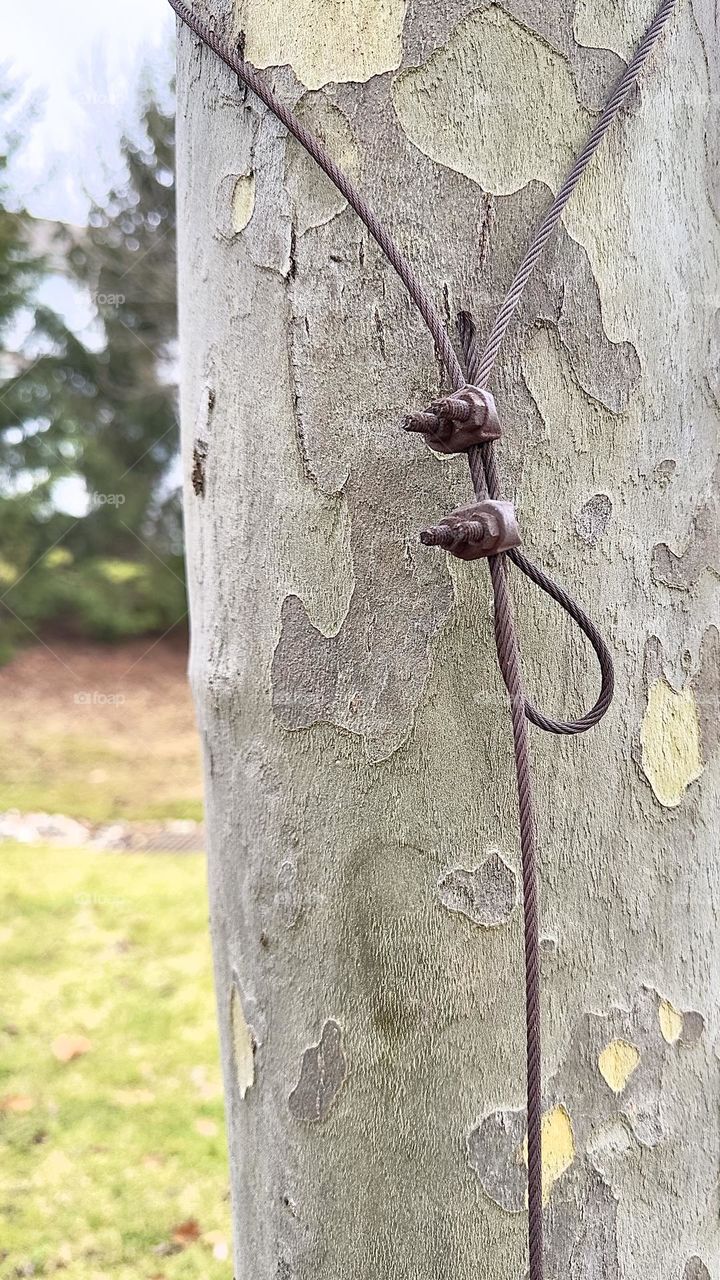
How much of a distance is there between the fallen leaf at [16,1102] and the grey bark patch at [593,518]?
8.55 feet

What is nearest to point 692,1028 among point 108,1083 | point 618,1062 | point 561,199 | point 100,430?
point 618,1062

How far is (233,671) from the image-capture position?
2.06 feet

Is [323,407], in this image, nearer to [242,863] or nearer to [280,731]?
[280,731]

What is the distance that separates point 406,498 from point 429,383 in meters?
0.07

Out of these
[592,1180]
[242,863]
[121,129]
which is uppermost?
[121,129]

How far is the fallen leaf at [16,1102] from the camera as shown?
2496 millimetres

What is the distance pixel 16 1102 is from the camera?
2.53 m

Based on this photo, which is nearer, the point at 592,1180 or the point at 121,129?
the point at 592,1180

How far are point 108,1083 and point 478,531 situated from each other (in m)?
2.64

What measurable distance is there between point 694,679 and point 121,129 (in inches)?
239

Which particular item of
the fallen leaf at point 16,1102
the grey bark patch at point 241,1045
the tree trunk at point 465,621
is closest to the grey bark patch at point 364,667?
the tree trunk at point 465,621

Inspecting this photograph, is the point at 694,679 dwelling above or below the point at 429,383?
below

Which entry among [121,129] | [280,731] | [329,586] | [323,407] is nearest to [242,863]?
[280,731]

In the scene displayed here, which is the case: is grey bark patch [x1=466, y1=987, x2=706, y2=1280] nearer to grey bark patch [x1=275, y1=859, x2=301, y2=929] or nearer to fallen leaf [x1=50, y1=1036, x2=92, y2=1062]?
grey bark patch [x1=275, y1=859, x2=301, y2=929]
